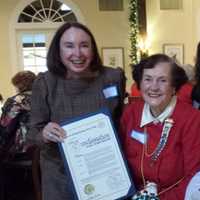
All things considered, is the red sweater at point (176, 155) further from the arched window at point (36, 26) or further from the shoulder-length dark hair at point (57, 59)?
the arched window at point (36, 26)

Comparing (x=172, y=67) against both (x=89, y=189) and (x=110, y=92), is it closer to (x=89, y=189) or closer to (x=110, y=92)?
(x=110, y=92)

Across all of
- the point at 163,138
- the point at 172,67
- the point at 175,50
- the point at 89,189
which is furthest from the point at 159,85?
the point at 175,50

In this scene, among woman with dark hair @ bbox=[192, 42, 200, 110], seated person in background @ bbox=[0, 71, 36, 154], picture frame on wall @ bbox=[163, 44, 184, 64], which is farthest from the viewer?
picture frame on wall @ bbox=[163, 44, 184, 64]

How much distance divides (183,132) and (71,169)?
1.48 ft

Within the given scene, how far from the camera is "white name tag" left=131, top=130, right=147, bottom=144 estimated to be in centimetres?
154

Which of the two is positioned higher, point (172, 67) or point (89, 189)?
point (172, 67)

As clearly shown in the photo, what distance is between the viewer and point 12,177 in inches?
157

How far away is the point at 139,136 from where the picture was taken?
1.56 m

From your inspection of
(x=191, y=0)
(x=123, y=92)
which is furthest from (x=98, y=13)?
(x=123, y=92)

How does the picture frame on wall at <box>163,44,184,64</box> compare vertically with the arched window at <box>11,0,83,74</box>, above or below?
below

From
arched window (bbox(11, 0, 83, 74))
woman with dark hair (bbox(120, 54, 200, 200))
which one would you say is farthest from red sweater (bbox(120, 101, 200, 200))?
arched window (bbox(11, 0, 83, 74))

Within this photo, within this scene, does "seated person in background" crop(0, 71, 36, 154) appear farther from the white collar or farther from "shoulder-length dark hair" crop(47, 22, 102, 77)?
the white collar

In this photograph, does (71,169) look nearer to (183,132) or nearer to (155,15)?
(183,132)

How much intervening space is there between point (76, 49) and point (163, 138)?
50 centimetres
